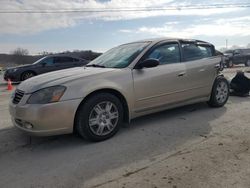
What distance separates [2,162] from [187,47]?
3.99 m

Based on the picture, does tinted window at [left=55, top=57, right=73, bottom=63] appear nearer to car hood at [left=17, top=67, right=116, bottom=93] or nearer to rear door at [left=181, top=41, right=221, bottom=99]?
rear door at [left=181, top=41, right=221, bottom=99]

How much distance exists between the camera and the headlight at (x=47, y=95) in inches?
150

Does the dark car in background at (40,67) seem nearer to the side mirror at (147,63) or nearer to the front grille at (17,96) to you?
the front grille at (17,96)

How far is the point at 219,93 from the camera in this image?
238 inches

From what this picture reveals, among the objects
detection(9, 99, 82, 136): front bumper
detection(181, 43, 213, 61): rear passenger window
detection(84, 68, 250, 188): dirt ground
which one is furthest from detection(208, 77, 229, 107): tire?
detection(9, 99, 82, 136): front bumper

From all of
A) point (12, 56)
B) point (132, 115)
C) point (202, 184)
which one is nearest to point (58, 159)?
point (132, 115)

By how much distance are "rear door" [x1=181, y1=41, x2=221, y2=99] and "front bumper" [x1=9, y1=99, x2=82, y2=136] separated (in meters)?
2.48

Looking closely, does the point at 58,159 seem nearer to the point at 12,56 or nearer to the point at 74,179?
the point at 74,179

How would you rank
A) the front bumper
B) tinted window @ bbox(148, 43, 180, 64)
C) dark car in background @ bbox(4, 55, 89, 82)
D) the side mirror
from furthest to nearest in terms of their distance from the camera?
dark car in background @ bbox(4, 55, 89, 82)
tinted window @ bbox(148, 43, 180, 64)
the side mirror
the front bumper

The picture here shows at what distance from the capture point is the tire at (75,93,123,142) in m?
4.02

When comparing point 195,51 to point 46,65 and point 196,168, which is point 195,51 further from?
point 46,65

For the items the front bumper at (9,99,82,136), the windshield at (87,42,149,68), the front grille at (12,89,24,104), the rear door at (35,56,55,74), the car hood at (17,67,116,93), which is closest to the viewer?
the front bumper at (9,99,82,136)

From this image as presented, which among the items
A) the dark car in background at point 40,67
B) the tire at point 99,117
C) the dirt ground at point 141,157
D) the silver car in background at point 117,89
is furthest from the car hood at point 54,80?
the dark car in background at point 40,67

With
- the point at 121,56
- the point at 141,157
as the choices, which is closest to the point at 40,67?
the point at 121,56
